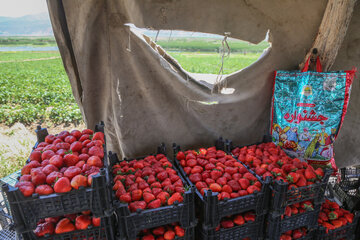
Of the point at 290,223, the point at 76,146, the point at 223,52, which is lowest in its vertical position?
the point at 290,223

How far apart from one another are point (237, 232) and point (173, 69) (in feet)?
4.72

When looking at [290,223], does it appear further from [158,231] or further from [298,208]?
[158,231]

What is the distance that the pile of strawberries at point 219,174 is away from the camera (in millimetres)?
1595

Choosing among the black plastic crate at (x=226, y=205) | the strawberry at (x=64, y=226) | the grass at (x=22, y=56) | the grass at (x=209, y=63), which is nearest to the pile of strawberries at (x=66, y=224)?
the strawberry at (x=64, y=226)

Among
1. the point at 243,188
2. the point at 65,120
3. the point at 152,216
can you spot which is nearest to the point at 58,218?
the point at 152,216

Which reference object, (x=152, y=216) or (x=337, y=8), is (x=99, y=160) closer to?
(x=152, y=216)

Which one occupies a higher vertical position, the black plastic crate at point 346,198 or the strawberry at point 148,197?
the strawberry at point 148,197

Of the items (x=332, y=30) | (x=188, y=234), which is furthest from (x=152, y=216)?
(x=332, y=30)

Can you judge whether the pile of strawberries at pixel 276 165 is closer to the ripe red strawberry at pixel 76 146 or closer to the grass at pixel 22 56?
the ripe red strawberry at pixel 76 146

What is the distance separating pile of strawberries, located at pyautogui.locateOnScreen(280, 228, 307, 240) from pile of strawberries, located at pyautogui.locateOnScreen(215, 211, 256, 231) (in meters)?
0.39

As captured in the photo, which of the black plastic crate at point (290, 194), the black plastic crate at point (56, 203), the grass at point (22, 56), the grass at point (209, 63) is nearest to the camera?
the black plastic crate at point (56, 203)

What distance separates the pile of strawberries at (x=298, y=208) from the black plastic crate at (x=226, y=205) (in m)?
0.19

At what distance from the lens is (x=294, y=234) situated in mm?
1806

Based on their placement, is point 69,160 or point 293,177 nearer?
point 69,160
